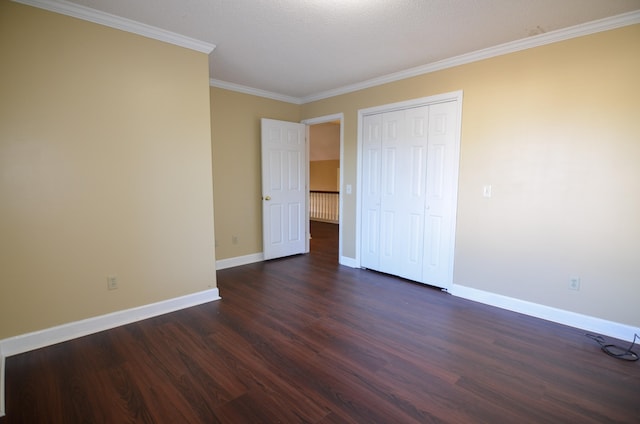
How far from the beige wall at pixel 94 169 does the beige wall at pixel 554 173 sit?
111 inches

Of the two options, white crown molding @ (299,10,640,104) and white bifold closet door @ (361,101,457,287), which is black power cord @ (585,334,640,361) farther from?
white crown molding @ (299,10,640,104)

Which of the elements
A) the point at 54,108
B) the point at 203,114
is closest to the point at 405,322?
the point at 203,114

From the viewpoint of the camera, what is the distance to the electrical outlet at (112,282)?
2.69 meters

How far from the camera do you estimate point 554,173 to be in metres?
2.78

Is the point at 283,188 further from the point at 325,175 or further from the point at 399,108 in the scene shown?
the point at 325,175

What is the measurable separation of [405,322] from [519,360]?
0.90 m

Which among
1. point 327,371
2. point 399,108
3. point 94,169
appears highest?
point 399,108

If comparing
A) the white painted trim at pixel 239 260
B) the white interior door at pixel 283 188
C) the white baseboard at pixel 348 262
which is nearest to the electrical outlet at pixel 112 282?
the white painted trim at pixel 239 260

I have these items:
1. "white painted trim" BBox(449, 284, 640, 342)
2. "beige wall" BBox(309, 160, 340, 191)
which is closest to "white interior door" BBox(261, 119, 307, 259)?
"white painted trim" BBox(449, 284, 640, 342)

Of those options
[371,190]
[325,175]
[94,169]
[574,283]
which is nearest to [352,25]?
[371,190]

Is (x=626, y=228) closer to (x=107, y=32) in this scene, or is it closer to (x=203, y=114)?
(x=203, y=114)

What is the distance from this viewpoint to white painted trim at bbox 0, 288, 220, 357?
2.30 meters

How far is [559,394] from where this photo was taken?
190 cm

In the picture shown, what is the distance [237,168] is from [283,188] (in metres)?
0.79
